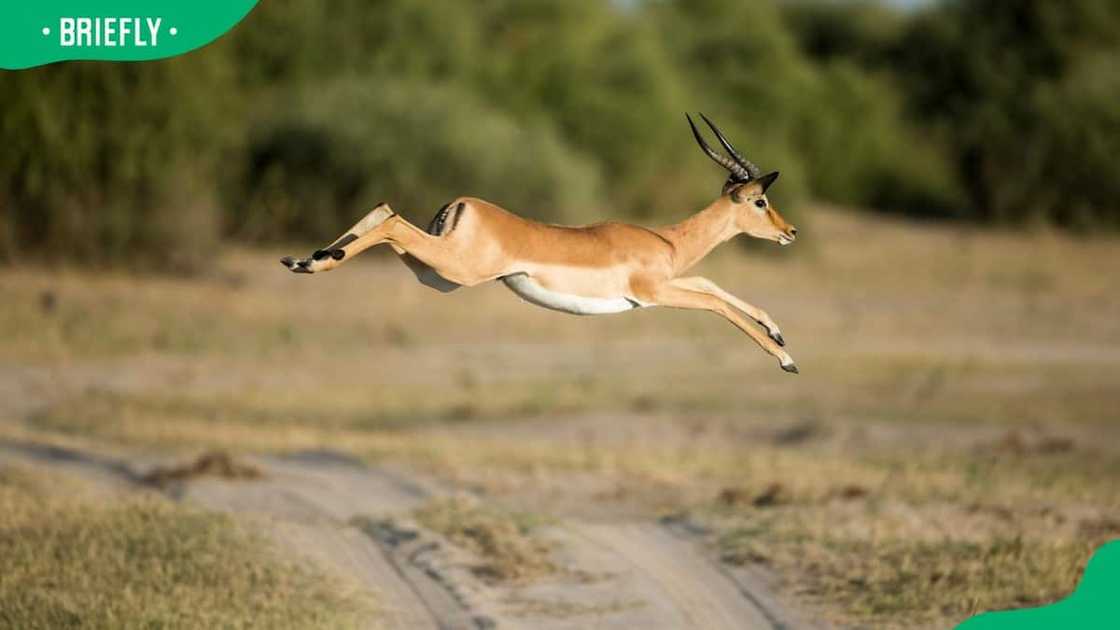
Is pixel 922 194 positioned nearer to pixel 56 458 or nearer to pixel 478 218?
pixel 56 458

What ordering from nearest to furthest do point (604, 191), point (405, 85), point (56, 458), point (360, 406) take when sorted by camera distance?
point (56, 458), point (360, 406), point (405, 85), point (604, 191)

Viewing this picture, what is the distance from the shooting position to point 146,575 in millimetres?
10336

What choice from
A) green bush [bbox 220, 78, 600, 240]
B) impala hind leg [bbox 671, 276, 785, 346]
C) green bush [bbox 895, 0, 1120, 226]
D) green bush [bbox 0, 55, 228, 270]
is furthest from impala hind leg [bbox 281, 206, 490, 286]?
green bush [bbox 895, 0, 1120, 226]

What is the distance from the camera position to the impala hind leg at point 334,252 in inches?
255

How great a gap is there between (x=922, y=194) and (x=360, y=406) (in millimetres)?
30863

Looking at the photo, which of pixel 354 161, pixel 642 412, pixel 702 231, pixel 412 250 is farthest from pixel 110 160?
pixel 412 250

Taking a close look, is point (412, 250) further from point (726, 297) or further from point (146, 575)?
point (146, 575)

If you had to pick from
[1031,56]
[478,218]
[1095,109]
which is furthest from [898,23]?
[478,218]

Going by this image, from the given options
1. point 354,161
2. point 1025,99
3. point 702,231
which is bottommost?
point 702,231

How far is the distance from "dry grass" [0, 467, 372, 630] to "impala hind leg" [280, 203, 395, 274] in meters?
3.34

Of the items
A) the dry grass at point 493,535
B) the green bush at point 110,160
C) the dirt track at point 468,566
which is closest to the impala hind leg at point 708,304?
the dirt track at point 468,566

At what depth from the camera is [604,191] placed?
1496 inches

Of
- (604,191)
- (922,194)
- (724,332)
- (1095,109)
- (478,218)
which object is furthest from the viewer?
(922,194)

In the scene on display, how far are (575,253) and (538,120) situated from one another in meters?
29.6
